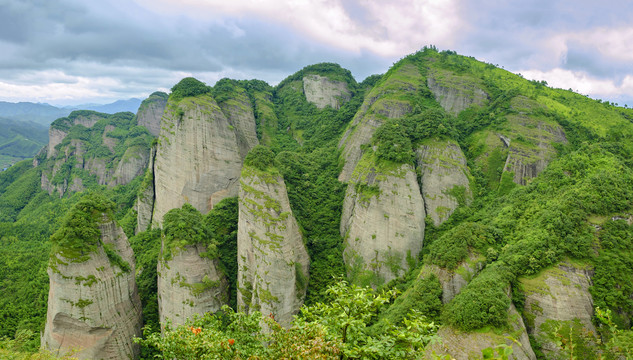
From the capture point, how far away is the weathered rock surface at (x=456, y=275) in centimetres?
2320

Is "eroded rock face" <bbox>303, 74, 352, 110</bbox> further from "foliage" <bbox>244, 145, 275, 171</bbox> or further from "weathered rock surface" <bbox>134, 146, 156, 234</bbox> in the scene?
"foliage" <bbox>244, 145, 275, 171</bbox>

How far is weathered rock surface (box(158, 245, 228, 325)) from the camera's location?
26.0 metres

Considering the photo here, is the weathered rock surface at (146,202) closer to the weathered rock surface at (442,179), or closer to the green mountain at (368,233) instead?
the green mountain at (368,233)

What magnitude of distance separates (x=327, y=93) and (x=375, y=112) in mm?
22899

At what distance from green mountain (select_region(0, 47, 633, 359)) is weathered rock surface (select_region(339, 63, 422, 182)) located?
0.83 feet

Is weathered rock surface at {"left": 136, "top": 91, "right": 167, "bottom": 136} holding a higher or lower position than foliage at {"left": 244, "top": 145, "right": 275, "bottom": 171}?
higher

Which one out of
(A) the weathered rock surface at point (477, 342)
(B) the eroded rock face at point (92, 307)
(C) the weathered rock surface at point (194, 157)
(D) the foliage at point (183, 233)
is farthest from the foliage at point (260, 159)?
(A) the weathered rock surface at point (477, 342)

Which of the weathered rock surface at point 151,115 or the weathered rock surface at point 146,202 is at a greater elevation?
the weathered rock surface at point 151,115

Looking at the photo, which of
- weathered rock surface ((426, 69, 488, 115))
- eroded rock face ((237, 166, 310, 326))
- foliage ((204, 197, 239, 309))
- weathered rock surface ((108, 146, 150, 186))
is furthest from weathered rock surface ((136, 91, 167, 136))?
weathered rock surface ((426, 69, 488, 115))

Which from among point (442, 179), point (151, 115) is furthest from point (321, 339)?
point (151, 115)

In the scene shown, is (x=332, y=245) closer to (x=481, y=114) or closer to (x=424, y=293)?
(x=424, y=293)

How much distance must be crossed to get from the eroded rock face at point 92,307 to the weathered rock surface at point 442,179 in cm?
3038

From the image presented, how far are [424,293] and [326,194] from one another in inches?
760

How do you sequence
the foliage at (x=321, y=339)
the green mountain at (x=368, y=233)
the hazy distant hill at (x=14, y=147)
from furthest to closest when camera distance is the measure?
the hazy distant hill at (x=14, y=147) → the green mountain at (x=368, y=233) → the foliage at (x=321, y=339)
